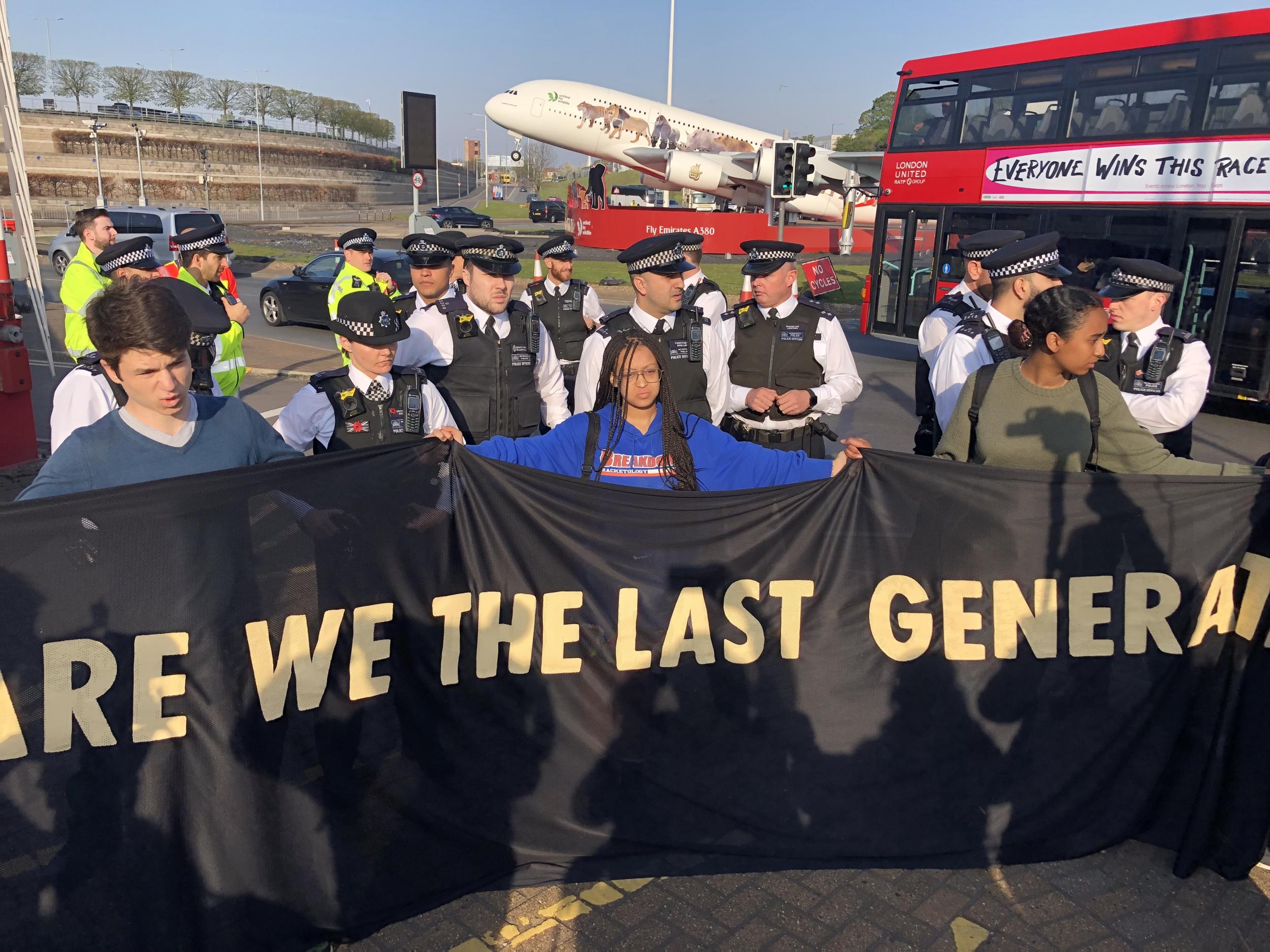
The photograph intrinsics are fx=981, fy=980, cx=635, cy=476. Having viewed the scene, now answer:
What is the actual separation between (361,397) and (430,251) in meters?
3.19

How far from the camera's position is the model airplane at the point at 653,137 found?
3491cm

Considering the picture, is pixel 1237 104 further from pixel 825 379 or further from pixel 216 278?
pixel 216 278

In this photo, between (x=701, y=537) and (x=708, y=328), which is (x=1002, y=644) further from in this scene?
(x=708, y=328)

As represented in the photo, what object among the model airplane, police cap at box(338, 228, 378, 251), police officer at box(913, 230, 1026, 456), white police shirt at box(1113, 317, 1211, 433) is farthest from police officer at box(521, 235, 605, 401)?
the model airplane

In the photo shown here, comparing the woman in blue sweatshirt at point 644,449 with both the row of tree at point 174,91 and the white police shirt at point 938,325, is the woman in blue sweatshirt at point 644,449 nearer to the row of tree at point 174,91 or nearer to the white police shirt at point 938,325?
the white police shirt at point 938,325

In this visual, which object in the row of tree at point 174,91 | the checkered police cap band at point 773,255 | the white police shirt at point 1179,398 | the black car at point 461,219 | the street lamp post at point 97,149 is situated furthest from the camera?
the row of tree at point 174,91

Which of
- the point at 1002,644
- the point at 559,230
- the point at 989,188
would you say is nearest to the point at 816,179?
the point at 559,230

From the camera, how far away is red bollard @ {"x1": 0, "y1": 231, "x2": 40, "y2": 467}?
766 centimetres

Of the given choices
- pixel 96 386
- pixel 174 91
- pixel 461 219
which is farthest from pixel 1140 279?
pixel 174 91

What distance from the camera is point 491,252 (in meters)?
5.36

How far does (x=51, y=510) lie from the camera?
8.28ft

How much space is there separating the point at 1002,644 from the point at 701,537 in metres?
1.13

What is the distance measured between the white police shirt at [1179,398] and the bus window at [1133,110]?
880 cm

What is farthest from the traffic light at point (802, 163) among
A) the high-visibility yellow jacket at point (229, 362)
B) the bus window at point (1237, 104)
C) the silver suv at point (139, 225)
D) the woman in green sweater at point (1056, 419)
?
the silver suv at point (139, 225)
